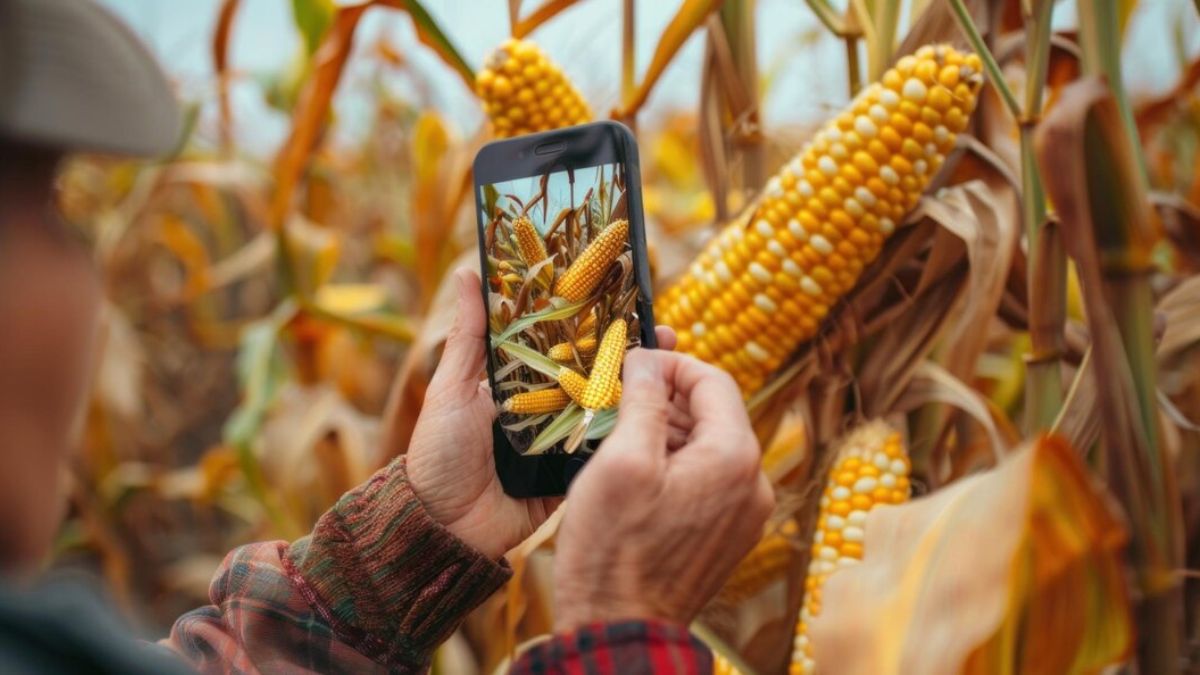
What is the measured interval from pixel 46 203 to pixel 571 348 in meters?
0.45

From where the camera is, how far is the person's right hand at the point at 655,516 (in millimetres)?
594

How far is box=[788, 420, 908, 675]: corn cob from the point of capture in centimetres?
101

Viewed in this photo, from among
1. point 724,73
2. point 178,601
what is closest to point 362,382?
point 178,601

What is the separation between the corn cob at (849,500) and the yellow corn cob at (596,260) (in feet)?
1.33

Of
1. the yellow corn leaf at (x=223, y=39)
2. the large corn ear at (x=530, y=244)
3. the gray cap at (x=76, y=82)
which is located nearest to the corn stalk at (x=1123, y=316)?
the large corn ear at (x=530, y=244)

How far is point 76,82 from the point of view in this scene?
14.8 inches

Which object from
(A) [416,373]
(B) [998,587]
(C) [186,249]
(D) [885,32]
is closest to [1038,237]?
(D) [885,32]

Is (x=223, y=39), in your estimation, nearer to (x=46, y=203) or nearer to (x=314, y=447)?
(x=314, y=447)

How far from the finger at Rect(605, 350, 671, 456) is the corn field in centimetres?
10

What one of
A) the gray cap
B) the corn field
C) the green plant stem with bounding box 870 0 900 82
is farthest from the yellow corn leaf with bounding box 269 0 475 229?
the gray cap

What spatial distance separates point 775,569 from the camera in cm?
123

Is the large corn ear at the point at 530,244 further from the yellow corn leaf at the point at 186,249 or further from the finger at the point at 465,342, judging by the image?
the yellow corn leaf at the point at 186,249

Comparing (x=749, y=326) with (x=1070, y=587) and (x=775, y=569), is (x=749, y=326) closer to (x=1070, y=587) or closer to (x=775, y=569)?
(x=775, y=569)

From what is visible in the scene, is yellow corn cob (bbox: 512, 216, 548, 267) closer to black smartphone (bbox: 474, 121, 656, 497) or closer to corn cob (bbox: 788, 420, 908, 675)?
black smartphone (bbox: 474, 121, 656, 497)
